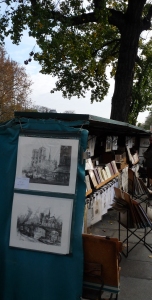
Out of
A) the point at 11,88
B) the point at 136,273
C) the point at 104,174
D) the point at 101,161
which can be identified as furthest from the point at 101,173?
the point at 11,88

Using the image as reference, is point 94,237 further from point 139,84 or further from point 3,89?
point 3,89

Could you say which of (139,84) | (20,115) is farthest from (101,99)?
(20,115)

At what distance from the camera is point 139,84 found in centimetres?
2150

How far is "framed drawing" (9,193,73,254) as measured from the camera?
3592 millimetres

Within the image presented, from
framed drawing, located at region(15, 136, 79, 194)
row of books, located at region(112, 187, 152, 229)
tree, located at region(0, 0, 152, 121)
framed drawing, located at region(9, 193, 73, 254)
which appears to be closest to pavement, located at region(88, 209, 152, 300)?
row of books, located at region(112, 187, 152, 229)

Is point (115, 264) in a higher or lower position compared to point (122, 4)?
lower

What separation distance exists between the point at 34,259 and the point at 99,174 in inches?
153

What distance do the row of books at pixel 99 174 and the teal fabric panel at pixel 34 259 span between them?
2.64 m

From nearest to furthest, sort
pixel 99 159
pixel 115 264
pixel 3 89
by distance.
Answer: pixel 115 264, pixel 99 159, pixel 3 89

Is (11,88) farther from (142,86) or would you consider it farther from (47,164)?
(47,164)

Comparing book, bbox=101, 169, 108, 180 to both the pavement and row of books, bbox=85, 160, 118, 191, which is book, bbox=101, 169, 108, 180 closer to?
row of books, bbox=85, 160, 118, 191

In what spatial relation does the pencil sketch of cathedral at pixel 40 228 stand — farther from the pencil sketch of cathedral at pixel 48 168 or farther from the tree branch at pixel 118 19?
the tree branch at pixel 118 19

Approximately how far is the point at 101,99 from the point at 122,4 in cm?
554

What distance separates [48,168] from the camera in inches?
144
